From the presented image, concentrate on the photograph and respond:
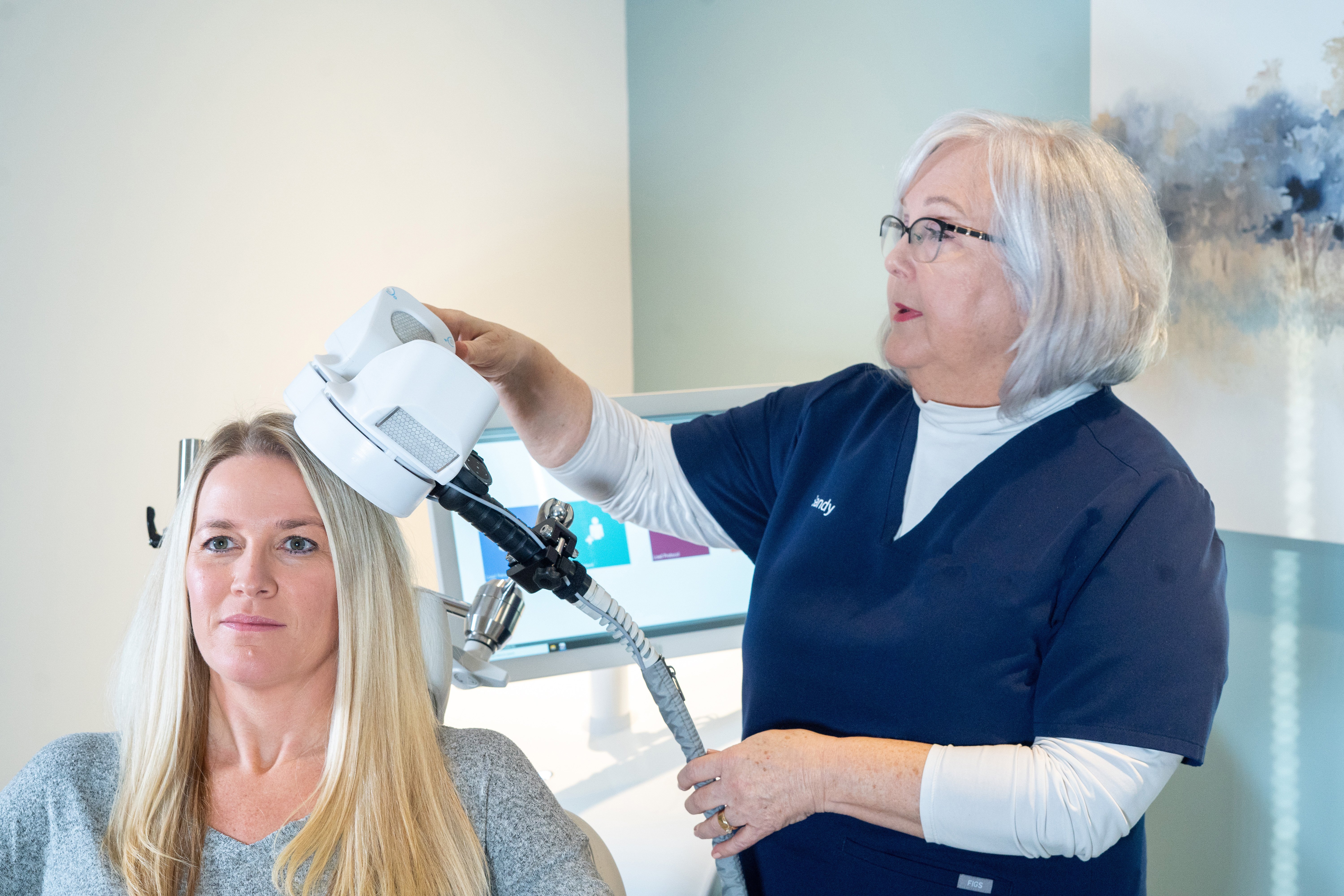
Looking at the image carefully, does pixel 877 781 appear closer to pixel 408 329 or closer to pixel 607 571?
pixel 408 329

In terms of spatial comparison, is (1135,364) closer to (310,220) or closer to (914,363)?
(914,363)

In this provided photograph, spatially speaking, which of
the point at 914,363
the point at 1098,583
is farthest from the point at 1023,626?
the point at 914,363

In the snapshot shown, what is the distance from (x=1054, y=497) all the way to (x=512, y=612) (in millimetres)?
666

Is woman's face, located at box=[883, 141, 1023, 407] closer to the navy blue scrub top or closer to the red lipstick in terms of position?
the navy blue scrub top

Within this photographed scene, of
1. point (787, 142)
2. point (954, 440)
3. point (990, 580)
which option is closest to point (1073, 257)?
point (954, 440)

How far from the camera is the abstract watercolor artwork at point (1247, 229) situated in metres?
1.31

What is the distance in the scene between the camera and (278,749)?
1.24 metres

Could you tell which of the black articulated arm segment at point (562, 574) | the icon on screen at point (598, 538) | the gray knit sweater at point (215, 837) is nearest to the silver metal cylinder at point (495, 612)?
the black articulated arm segment at point (562, 574)

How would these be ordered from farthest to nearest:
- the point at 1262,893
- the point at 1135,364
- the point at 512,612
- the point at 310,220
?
the point at 310,220 < the point at 1262,893 < the point at 512,612 < the point at 1135,364

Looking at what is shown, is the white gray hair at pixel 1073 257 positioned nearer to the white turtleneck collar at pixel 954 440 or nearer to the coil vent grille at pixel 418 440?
the white turtleneck collar at pixel 954 440

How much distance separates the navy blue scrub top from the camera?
0.94 meters

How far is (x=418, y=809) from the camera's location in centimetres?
117

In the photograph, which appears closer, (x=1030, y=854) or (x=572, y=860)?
(x=1030, y=854)

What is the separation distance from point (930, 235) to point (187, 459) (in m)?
0.98
